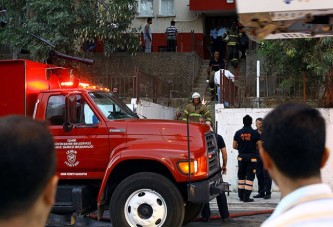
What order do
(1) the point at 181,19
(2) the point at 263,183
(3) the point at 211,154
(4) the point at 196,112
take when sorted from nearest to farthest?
(3) the point at 211,154
(2) the point at 263,183
(4) the point at 196,112
(1) the point at 181,19

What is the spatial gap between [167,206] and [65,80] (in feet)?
10.4

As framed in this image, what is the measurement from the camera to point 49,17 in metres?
17.2

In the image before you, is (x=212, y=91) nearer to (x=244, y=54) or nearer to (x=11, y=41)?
(x=244, y=54)

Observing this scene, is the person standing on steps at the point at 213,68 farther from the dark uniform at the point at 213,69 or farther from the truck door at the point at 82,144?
the truck door at the point at 82,144

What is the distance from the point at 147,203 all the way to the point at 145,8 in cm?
1815

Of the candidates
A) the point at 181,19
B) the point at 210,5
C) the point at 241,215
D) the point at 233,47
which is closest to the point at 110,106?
the point at 241,215

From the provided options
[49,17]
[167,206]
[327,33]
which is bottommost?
[167,206]

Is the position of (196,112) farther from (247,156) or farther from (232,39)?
(232,39)

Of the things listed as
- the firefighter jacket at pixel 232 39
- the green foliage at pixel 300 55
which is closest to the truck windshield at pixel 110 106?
the green foliage at pixel 300 55

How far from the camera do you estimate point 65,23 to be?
17219 millimetres

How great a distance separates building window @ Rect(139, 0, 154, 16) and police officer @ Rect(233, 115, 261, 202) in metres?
14.2

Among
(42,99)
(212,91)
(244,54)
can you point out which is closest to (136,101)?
(212,91)

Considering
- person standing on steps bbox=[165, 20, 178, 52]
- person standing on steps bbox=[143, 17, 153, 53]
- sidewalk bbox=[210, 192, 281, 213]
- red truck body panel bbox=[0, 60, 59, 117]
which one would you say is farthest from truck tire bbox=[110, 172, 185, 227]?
person standing on steps bbox=[143, 17, 153, 53]

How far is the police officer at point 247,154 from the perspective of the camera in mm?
11930
